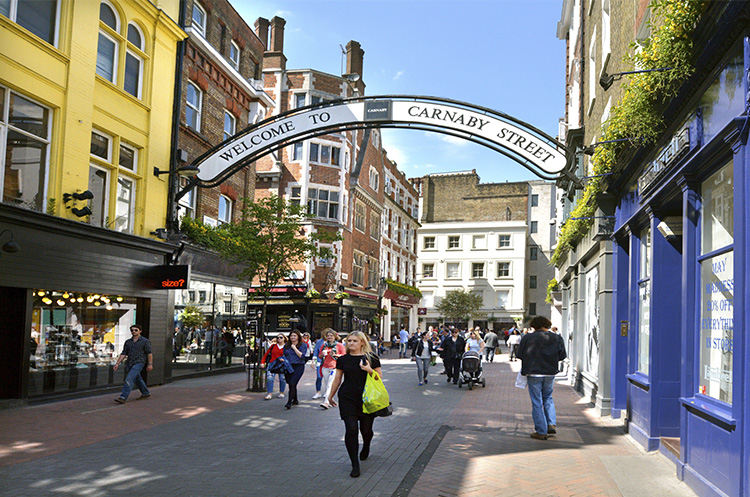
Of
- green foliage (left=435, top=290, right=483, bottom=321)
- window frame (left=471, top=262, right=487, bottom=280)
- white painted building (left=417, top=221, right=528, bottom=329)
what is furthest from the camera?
window frame (left=471, top=262, right=487, bottom=280)

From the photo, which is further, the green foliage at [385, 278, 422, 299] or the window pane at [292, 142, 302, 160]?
the green foliage at [385, 278, 422, 299]

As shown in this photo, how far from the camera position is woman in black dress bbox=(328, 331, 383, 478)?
7.19 metres

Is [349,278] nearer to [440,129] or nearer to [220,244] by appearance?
[220,244]

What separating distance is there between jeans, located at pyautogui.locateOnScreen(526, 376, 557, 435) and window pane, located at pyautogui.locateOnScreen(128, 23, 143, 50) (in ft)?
42.2

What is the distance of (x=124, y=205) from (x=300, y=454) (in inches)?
395

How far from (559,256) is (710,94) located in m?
16.7

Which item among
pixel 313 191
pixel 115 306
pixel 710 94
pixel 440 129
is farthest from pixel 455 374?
pixel 313 191

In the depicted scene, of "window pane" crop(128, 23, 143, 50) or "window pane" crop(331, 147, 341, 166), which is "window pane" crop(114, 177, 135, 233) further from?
"window pane" crop(331, 147, 341, 166)

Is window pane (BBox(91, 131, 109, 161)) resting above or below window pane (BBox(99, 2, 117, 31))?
below

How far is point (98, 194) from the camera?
14945 mm

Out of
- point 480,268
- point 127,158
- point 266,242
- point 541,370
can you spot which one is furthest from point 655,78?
point 480,268

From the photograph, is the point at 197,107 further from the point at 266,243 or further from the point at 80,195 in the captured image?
the point at 80,195

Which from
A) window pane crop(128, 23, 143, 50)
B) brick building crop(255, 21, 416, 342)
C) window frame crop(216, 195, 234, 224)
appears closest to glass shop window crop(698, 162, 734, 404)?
window pane crop(128, 23, 143, 50)

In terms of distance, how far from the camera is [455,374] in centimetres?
1895
